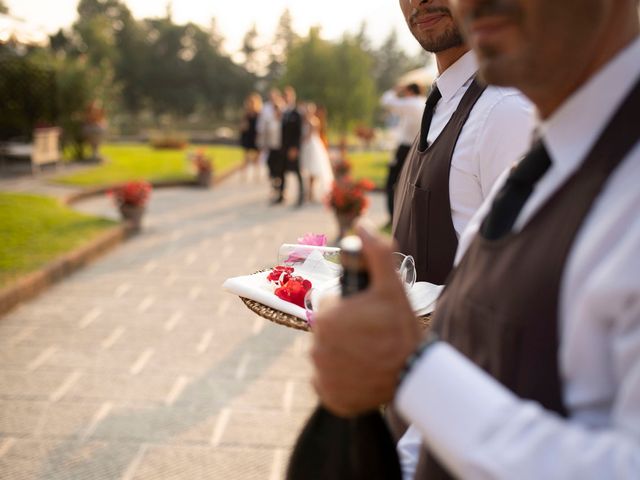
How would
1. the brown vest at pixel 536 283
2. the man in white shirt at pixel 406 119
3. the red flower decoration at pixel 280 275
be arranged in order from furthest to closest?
the man in white shirt at pixel 406 119 < the red flower decoration at pixel 280 275 < the brown vest at pixel 536 283

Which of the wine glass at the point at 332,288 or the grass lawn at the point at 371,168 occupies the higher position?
the wine glass at the point at 332,288

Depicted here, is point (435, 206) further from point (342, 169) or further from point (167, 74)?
point (167, 74)

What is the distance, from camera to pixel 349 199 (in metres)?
8.65

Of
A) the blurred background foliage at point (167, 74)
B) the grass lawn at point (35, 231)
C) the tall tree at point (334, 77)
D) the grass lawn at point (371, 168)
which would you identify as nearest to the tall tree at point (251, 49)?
the blurred background foliage at point (167, 74)

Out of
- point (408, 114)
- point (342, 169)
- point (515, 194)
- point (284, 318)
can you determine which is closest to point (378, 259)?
point (515, 194)

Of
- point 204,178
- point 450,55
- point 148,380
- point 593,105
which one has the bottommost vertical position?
point 204,178

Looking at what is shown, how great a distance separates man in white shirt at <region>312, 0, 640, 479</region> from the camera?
0.82 meters

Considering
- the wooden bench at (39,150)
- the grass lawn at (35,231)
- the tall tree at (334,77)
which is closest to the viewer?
the grass lawn at (35,231)

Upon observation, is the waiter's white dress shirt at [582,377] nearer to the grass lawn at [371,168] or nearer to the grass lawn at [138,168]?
the grass lawn at [138,168]

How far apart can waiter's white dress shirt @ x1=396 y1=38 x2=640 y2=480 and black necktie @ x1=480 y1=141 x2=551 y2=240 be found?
0.30 feet

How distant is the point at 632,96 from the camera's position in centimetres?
92

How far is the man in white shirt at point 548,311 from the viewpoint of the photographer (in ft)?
2.70

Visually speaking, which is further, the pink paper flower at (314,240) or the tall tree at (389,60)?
the tall tree at (389,60)

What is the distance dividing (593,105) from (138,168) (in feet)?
53.5
